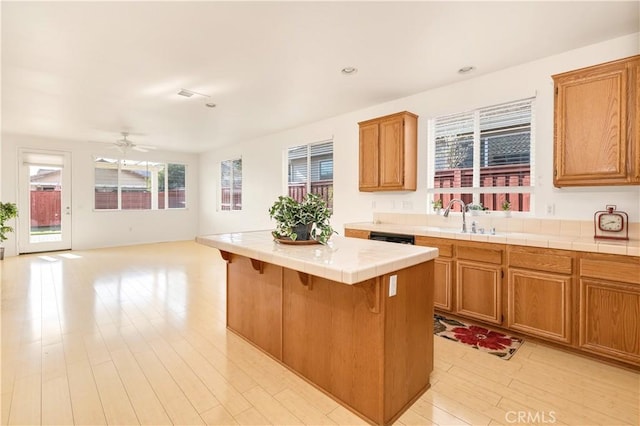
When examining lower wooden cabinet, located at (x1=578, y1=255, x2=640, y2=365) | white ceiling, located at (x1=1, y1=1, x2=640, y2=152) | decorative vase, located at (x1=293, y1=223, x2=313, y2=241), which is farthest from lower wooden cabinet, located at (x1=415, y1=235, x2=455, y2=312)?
white ceiling, located at (x1=1, y1=1, x2=640, y2=152)

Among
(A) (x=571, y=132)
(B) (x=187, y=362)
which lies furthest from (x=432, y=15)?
(B) (x=187, y=362)

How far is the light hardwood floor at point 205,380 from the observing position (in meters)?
1.86

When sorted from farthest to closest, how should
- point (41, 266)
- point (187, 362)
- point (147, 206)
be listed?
point (147, 206), point (41, 266), point (187, 362)

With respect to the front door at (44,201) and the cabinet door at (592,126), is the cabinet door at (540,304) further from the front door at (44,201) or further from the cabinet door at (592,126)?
the front door at (44,201)

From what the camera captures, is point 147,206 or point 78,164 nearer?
point 78,164

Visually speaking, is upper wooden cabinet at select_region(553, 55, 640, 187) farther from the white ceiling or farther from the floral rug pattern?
the floral rug pattern

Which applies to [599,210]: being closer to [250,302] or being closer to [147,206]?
[250,302]

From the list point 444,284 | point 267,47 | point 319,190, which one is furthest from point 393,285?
point 319,190

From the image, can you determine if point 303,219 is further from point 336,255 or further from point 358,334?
point 358,334

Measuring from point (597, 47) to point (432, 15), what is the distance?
1.75 m

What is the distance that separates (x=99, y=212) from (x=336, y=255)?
27.4ft

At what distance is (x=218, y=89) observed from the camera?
410cm

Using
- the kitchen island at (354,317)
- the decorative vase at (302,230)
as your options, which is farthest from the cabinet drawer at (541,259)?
the decorative vase at (302,230)

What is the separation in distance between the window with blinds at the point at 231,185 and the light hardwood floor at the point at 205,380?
4.70 meters
